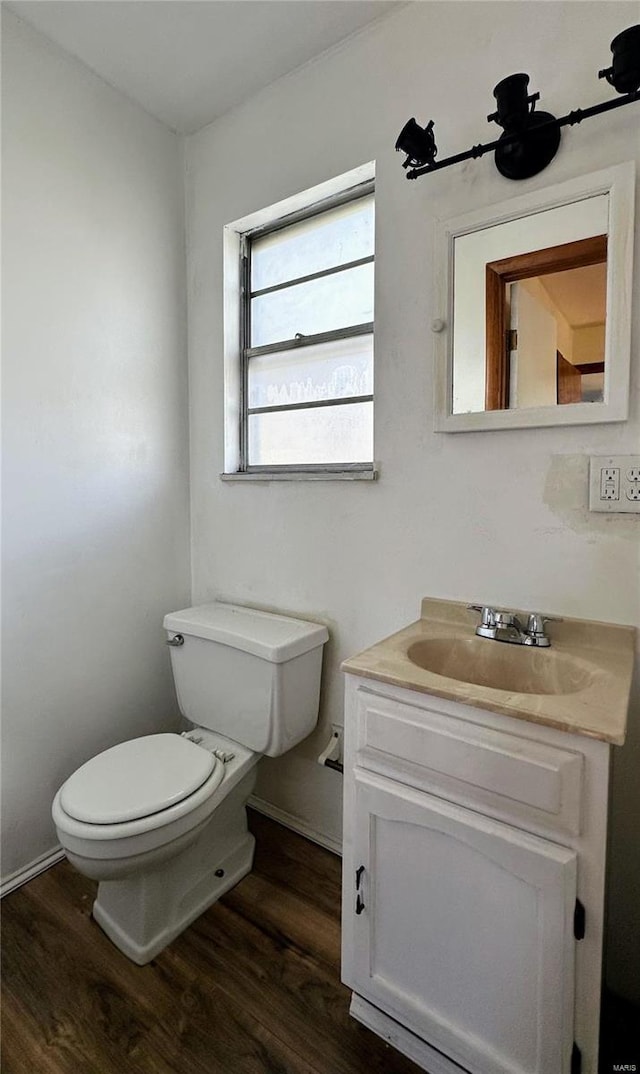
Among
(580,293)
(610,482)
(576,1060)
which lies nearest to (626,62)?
(580,293)

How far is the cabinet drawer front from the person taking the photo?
758 mm

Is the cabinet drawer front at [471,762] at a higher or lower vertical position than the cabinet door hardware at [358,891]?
higher

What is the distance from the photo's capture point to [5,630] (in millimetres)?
1385

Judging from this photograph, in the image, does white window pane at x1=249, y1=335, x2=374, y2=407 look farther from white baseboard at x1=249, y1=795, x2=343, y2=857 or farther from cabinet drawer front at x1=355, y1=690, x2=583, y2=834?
white baseboard at x1=249, y1=795, x2=343, y2=857

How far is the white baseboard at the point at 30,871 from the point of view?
1.41m

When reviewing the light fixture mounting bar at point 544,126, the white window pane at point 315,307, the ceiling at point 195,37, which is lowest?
the white window pane at point 315,307

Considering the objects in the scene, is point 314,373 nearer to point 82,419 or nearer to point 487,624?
point 82,419

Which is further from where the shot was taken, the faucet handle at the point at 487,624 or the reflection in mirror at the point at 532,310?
the faucet handle at the point at 487,624

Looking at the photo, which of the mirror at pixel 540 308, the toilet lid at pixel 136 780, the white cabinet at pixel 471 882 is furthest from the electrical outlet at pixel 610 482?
the toilet lid at pixel 136 780

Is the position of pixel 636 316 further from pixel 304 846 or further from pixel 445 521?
pixel 304 846

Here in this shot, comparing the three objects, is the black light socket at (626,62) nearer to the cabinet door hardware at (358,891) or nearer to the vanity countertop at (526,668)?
the vanity countertop at (526,668)

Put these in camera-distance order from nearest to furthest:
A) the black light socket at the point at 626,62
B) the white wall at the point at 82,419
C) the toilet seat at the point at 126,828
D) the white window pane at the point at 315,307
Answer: the black light socket at the point at 626,62 → the toilet seat at the point at 126,828 → the white wall at the point at 82,419 → the white window pane at the point at 315,307

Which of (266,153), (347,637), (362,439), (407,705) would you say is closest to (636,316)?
(362,439)

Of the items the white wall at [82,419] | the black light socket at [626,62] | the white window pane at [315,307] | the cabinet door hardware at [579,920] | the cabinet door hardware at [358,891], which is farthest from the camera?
the white window pane at [315,307]
